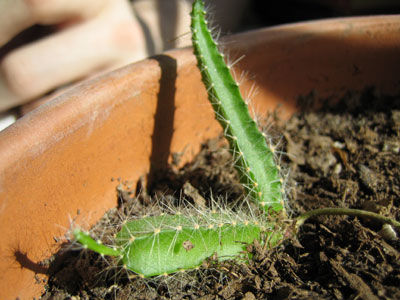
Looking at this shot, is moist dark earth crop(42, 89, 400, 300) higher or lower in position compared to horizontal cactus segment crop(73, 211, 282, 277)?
lower

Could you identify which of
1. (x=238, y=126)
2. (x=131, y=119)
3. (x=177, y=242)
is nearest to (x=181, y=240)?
(x=177, y=242)

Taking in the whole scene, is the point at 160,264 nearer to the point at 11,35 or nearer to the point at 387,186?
the point at 387,186

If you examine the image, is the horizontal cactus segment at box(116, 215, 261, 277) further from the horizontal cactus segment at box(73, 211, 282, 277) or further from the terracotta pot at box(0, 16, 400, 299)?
the terracotta pot at box(0, 16, 400, 299)

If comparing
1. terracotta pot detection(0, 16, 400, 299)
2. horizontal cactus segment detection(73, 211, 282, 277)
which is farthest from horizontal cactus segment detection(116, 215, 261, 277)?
terracotta pot detection(0, 16, 400, 299)

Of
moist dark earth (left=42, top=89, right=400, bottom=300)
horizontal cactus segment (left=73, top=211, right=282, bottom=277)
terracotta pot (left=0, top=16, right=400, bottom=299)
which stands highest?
terracotta pot (left=0, top=16, right=400, bottom=299)

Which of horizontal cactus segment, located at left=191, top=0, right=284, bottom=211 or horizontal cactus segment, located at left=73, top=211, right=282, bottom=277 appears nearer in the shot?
horizontal cactus segment, located at left=73, top=211, right=282, bottom=277
